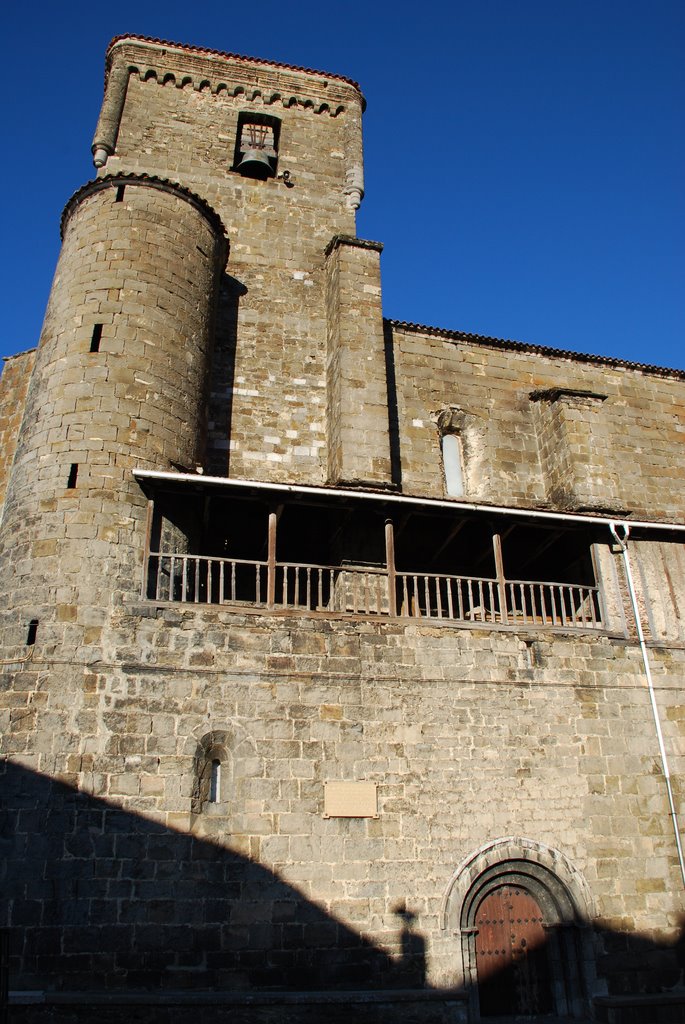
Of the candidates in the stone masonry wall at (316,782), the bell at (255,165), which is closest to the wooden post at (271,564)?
the stone masonry wall at (316,782)

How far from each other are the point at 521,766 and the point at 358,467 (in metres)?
5.38

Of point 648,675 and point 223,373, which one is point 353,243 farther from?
point 648,675

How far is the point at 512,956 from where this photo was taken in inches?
418

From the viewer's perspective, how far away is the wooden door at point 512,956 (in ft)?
34.2

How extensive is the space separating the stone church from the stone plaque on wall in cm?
4

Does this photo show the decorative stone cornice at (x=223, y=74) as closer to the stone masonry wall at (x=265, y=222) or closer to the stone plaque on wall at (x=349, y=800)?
the stone masonry wall at (x=265, y=222)

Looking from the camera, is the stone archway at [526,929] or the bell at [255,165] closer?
the stone archway at [526,929]

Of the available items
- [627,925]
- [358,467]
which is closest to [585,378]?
[358,467]

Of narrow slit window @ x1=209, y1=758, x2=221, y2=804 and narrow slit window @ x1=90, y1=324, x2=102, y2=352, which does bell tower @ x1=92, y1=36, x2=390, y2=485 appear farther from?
narrow slit window @ x1=209, y1=758, x2=221, y2=804

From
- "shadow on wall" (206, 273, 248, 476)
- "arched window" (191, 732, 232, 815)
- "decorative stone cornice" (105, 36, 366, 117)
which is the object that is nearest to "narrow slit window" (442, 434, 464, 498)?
"shadow on wall" (206, 273, 248, 476)

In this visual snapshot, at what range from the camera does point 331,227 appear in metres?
17.8

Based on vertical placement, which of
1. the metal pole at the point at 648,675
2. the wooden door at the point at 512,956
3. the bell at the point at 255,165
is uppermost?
the bell at the point at 255,165

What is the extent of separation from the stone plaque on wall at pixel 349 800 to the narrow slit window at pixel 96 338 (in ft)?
23.5

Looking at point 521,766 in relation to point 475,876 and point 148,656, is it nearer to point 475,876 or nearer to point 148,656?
point 475,876
